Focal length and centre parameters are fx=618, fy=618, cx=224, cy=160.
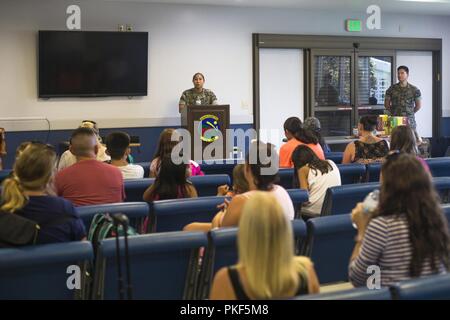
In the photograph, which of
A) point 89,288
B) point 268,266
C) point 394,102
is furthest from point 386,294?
point 394,102

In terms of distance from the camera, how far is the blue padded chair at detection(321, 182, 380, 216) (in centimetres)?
407

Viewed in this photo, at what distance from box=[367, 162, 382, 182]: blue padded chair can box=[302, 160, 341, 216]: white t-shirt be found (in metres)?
0.75

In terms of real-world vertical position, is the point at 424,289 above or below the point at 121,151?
below

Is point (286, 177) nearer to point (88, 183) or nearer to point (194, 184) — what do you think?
point (194, 184)

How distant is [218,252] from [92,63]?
6562 mm

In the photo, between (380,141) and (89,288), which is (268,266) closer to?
(89,288)

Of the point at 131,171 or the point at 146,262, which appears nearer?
the point at 146,262

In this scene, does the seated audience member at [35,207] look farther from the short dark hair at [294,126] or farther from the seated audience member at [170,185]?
the short dark hair at [294,126]

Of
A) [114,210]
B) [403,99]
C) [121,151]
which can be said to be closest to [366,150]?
[121,151]

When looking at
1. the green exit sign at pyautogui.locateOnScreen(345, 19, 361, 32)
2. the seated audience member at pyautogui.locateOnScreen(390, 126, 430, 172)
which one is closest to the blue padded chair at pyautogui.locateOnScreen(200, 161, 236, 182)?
the seated audience member at pyautogui.locateOnScreen(390, 126, 430, 172)

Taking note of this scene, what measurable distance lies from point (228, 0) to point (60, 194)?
5.94 m

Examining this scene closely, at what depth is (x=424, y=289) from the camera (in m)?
2.03

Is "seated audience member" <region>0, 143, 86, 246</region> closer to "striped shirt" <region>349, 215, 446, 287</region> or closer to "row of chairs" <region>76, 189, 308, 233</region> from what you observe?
"row of chairs" <region>76, 189, 308, 233</region>
